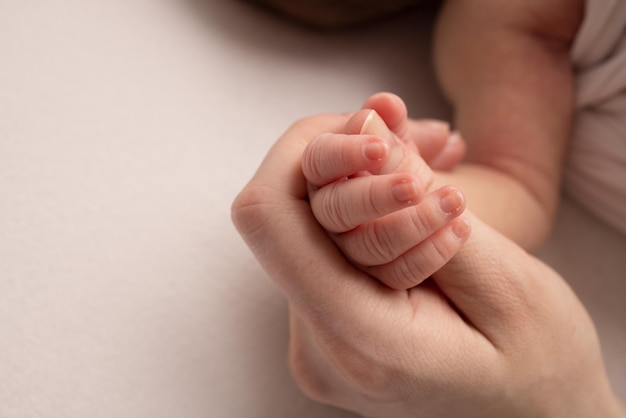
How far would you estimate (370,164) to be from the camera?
A: 1.61 ft

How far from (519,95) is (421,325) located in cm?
38

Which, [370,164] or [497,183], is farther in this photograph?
[497,183]

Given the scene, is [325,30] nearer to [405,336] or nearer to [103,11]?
[103,11]

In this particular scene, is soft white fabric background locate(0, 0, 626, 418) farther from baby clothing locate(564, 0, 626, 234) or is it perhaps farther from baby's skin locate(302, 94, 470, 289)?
baby's skin locate(302, 94, 470, 289)

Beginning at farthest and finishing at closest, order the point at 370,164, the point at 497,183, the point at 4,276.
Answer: the point at 497,183
the point at 4,276
the point at 370,164

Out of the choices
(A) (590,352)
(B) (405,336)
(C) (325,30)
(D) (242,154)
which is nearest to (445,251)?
(B) (405,336)

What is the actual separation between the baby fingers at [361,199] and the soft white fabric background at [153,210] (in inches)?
8.0

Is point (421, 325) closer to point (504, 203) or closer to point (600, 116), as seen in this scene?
point (504, 203)

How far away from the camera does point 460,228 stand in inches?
20.6

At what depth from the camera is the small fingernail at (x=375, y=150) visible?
481mm

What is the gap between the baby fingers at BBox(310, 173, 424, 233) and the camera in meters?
0.47

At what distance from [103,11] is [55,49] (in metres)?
0.09

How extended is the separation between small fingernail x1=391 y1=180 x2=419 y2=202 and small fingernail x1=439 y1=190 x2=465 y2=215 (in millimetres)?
36

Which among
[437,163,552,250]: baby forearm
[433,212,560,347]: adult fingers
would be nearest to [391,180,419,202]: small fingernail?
[433,212,560,347]: adult fingers
